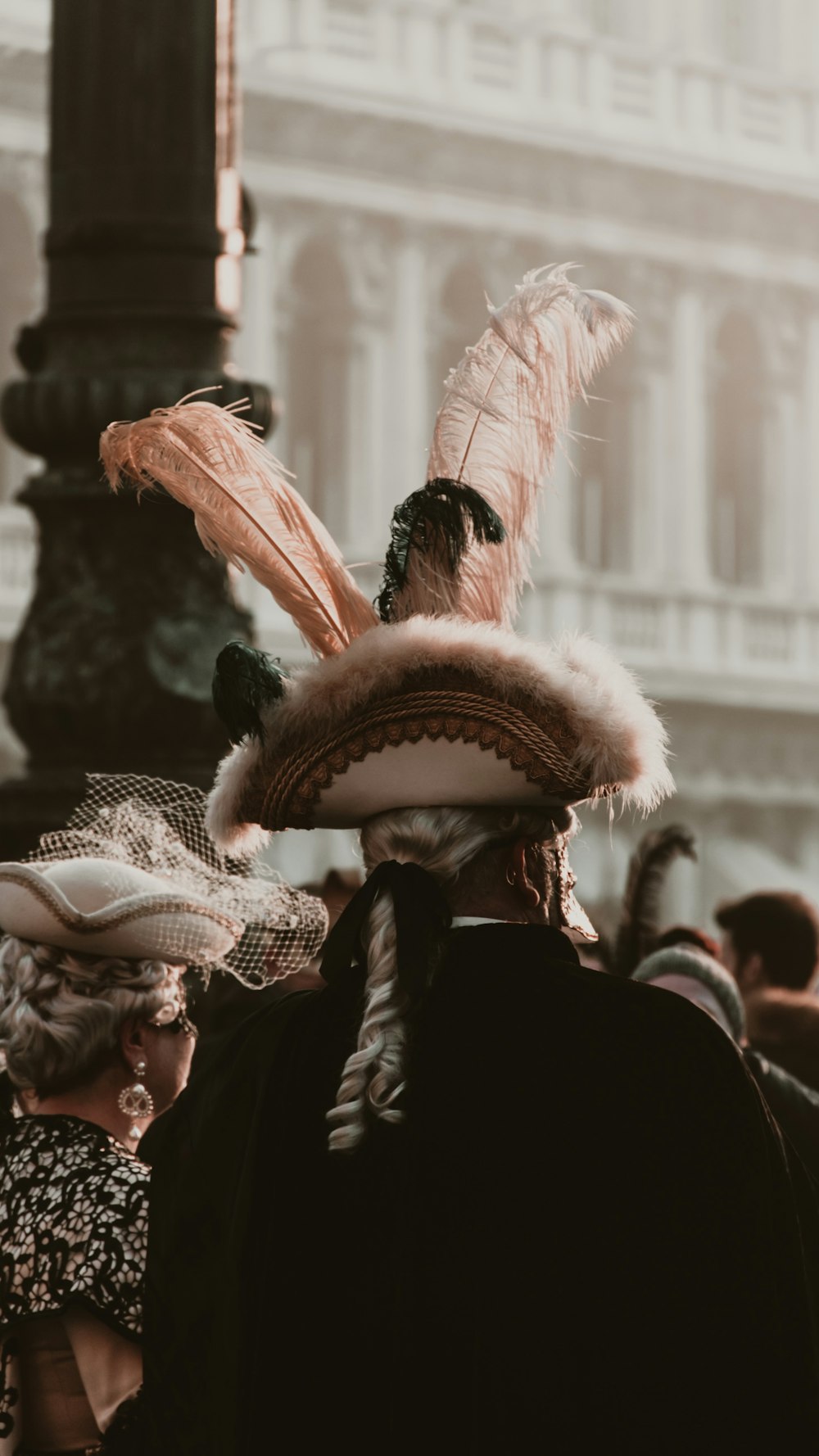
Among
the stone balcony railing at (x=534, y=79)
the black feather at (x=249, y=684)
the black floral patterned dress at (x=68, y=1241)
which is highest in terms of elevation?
the stone balcony railing at (x=534, y=79)

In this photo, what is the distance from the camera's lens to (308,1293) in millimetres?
2656

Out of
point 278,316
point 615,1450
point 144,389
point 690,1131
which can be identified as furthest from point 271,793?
point 278,316

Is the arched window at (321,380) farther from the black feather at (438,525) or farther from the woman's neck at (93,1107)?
the black feather at (438,525)

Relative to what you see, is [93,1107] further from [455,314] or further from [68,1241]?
[455,314]

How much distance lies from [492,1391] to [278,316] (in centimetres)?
1951

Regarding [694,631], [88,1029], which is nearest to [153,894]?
[88,1029]

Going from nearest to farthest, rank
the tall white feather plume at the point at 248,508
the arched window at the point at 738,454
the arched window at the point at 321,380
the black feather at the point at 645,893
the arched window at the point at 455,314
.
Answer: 1. the tall white feather plume at the point at 248,508
2. the black feather at the point at 645,893
3. the arched window at the point at 321,380
4. the arched window at the point at 455,314
5. the arched window at the point at 738,454

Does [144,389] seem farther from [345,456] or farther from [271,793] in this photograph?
[345,456]

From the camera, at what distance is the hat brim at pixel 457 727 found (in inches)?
111

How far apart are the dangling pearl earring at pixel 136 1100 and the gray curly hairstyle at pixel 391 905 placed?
677 millimetres

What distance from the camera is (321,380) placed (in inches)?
884

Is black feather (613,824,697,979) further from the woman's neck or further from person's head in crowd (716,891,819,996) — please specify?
the woman's neck

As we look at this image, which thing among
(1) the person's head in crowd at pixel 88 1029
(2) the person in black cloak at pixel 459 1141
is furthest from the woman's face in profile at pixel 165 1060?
(2) the person in black cloak at pixel 459 1141

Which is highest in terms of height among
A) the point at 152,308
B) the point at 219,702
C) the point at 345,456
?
the point at 345,456
